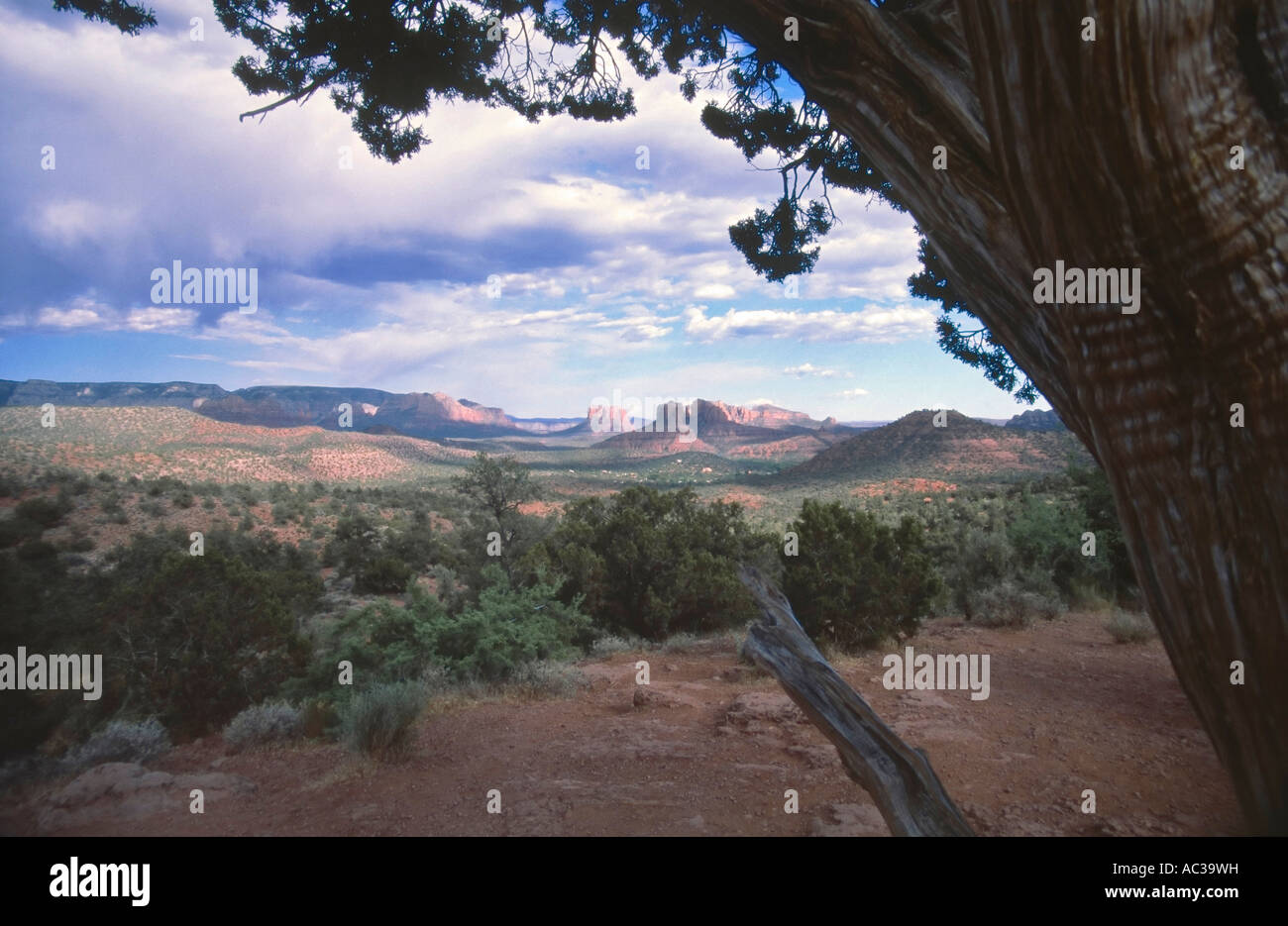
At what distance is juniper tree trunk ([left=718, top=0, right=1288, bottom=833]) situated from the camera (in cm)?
159

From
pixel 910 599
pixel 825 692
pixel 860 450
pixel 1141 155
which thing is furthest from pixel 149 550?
pixel 860 450

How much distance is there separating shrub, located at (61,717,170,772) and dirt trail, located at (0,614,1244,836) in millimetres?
195

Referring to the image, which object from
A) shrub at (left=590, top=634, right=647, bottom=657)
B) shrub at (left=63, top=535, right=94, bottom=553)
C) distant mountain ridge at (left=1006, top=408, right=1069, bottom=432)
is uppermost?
distant mountain ridge at (left=1006, top=408, right=1069, bottom=432)

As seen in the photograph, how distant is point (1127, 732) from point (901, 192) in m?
5.48

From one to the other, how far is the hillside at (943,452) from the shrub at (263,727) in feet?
118

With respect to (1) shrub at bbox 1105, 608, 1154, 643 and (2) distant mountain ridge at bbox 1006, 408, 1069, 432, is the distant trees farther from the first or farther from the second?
(2) distant mountain ridge at bbox 1006, 408, 1069, 432

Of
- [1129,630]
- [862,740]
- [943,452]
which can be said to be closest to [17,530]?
[862,740]

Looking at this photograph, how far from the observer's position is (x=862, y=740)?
3.21m

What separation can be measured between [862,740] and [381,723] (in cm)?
437

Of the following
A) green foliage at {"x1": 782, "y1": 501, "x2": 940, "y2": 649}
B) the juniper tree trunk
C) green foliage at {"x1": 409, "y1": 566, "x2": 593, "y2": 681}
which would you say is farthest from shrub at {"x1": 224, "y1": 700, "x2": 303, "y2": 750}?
the juniper tree trunk

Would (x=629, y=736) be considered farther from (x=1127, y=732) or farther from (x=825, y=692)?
(x=1127, y=732)

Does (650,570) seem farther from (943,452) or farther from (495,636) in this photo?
(943,452)
